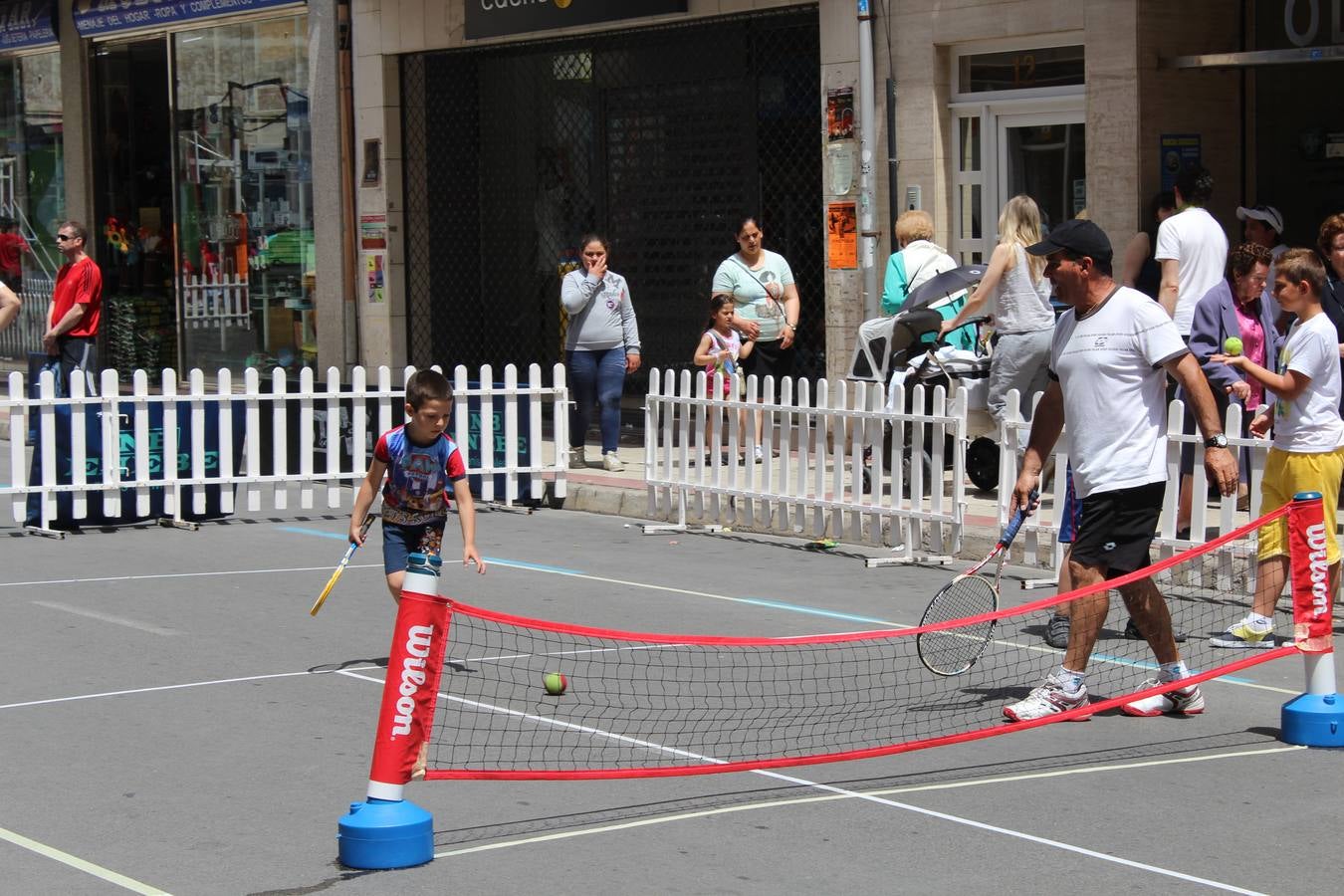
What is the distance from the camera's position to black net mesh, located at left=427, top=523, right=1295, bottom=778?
7.07 m

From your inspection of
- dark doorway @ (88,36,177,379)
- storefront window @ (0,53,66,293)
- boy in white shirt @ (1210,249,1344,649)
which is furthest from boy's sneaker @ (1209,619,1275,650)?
storefront window @ (0,53,66,293)

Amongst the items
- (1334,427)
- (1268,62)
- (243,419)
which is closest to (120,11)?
(243,419)

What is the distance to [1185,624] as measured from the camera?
9.71 meters

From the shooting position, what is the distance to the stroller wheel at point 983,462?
1347 cm

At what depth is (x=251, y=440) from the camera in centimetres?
1420

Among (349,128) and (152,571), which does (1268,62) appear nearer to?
(152,571)

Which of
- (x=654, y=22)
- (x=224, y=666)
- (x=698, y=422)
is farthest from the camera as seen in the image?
(x=654, y=22)

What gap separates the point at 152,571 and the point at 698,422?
390 cm

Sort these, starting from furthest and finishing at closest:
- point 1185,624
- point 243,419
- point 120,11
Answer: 1. point 120,11
2. point 243,419
3. point 1185,624

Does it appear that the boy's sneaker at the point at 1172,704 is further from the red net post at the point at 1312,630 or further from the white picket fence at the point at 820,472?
the white picket fence at the point at 820,472

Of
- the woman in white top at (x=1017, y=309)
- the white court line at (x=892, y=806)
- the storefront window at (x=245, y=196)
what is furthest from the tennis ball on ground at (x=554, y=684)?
the storefront window at (x=245, y=196)

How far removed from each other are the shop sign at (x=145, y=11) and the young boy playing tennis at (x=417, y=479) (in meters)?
14.9

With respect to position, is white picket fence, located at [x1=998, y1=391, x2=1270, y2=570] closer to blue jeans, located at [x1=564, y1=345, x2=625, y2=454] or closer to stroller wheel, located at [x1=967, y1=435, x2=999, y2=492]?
stroller wheel, located at [x1=967, y1=435, x2=999, y2=492]

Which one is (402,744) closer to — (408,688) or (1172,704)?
(408,688)
